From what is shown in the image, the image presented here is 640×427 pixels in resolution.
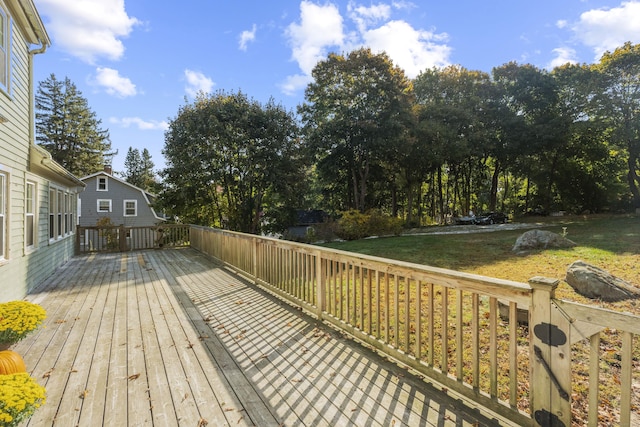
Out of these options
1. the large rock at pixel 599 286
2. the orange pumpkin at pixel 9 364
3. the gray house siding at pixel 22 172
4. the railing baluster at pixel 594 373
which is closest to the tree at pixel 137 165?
the gray house siding at pixel 22 172

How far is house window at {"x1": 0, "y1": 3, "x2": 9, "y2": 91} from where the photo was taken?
183 inches

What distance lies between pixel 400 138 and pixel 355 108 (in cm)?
312

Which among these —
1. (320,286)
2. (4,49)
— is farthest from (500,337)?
(4,49)

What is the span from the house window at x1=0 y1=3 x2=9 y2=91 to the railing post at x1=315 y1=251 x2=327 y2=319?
5274 millimetres

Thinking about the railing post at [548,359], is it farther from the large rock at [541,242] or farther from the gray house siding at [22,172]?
the large rock at [541,242]

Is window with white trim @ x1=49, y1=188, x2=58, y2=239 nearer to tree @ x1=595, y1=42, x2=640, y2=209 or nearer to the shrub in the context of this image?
the shrub

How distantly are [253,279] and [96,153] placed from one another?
33659 millimetres

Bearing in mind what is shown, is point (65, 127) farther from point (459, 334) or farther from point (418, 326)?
point (459, 334)

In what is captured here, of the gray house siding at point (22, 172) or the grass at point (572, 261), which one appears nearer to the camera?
the grass at point (572, 261)

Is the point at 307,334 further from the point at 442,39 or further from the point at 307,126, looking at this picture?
the point at 307,126

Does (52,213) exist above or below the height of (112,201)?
below

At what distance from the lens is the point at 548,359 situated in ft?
5.85

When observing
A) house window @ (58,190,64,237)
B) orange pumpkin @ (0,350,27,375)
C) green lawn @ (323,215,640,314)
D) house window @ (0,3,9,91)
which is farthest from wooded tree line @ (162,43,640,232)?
orange pumpkin @ (0,350,27,375)

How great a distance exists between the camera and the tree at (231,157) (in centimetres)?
1494
